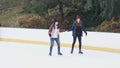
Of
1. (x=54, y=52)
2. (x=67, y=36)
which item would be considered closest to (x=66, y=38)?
(x=67, y=36)

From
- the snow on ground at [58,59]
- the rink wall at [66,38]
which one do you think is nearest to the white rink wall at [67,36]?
the rink wall at [66,38]

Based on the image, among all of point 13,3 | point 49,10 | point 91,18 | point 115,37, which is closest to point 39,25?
point 49,10

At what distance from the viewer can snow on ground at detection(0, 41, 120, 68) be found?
33.6ft

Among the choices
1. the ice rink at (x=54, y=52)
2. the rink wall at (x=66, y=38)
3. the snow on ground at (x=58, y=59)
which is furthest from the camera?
the rink wall at (x=66, y=38)

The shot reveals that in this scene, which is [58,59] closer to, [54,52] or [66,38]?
[54,52]

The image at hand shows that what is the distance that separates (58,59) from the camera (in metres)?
11.8

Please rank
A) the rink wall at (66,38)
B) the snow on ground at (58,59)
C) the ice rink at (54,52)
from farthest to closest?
the rink wall at (66,38), the ice rink at (54,52), the snow on ground at (58,59)

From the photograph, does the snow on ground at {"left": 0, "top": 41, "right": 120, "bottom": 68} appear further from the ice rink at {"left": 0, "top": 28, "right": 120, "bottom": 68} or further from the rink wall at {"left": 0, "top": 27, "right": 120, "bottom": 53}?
the rink wall at {"left": 0, "top": 27, "right": 120, "bottom": 53}

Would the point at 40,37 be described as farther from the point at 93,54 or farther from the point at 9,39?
the point at 93,54

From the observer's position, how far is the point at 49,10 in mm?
28156

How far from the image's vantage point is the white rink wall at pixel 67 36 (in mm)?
13734

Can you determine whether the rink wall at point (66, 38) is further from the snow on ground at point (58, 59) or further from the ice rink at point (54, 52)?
the snow on ground at point (58, 59)

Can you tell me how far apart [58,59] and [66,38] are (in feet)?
12.9

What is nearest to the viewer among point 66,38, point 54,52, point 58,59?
point 58,59
